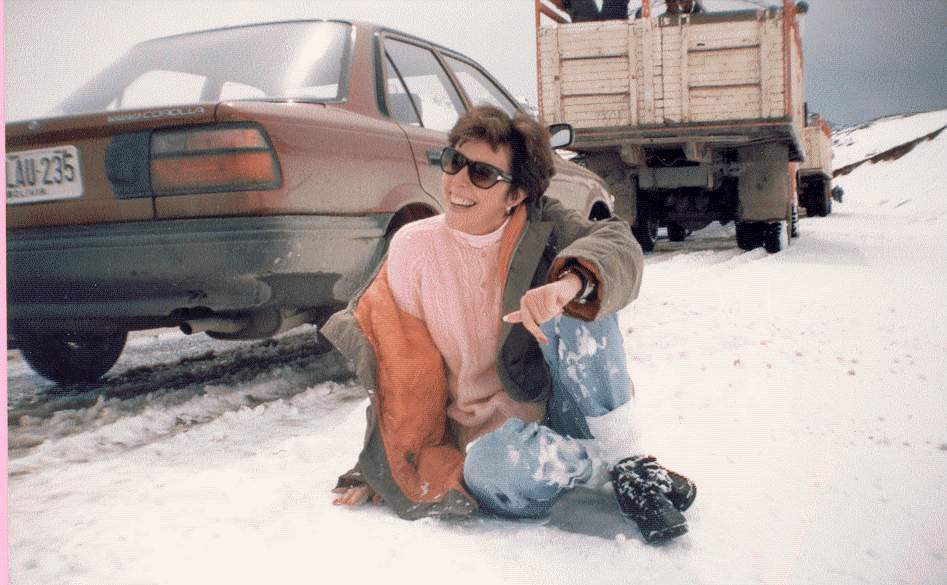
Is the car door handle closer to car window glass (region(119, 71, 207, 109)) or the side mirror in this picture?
the side mirror

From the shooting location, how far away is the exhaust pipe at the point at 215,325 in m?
2.27

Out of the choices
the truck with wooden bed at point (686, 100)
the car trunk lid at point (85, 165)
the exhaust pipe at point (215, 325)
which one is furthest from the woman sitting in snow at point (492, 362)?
the truck with wooden bed at point (686, 100)

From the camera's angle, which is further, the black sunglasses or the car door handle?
the car door handle

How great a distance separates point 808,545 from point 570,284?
73 cm

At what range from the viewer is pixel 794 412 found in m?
2.22

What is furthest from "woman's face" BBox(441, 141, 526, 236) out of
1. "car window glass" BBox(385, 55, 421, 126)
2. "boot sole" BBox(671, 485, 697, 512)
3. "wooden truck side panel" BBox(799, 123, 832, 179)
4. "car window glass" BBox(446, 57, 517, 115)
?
"wooden truck side panel" BBox(799, 123, 832, 179)

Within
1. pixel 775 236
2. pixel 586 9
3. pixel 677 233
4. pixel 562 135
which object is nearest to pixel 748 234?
pixel 775 236

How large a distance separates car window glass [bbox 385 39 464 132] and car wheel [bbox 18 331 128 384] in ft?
5.55

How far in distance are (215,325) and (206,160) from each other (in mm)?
535

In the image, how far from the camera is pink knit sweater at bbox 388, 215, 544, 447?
161cm

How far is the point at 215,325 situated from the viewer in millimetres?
2291

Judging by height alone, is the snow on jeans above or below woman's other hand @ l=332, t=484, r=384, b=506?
A: above

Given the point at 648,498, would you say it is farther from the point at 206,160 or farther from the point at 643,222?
the point at 643,222

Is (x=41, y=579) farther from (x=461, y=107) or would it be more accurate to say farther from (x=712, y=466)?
(x=461, y=107)
